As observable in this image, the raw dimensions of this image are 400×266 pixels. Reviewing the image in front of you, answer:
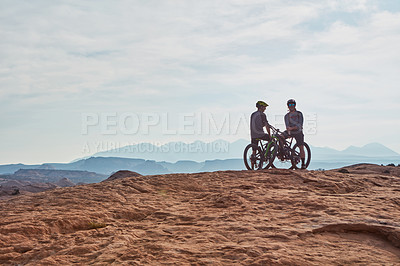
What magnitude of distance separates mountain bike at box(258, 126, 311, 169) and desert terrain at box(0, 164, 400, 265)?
3365mm

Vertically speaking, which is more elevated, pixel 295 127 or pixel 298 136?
pixel 295 127

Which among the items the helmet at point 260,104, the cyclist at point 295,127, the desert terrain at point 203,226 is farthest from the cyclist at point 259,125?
the desert terrain at point 203,226

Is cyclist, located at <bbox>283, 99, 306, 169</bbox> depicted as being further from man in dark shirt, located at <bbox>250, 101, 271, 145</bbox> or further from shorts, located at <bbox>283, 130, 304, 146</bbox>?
man in dark shirt, located at <bbox>250, 101, 271, 145</bbox>

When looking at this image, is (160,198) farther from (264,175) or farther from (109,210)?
(264,175)

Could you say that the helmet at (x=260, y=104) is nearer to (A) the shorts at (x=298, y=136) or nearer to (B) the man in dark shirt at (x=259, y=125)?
(B) the man in dark shirt at (x=259, y=125)

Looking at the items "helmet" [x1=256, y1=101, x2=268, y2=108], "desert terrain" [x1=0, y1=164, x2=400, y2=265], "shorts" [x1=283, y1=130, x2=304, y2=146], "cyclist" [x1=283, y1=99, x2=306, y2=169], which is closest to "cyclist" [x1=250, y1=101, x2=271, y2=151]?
"helmet" [x1=256, y1=101, x2=268, y2=108]

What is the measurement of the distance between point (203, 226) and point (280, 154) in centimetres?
724

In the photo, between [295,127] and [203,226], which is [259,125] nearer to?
[295,127]

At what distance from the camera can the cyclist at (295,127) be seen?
38.0 feet

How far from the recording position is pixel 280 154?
11492mm

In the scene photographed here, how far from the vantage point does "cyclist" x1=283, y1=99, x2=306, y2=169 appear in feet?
38.0

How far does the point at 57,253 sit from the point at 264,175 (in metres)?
6.29

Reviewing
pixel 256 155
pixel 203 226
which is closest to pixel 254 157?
pixel 256 155

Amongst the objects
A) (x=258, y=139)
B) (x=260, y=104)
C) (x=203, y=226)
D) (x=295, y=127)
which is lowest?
(x=203, y=226)
